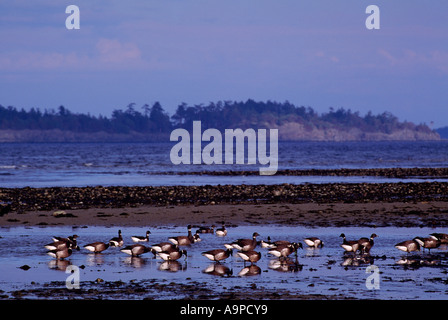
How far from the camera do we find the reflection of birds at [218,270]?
16062 mm

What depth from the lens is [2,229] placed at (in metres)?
23.9

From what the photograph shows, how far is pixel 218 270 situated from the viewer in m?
16.4

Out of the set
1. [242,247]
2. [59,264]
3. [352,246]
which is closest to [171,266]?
[242,247]

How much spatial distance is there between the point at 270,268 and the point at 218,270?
1381 mm

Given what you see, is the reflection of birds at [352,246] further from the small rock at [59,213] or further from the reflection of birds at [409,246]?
the small rock at [59,213]

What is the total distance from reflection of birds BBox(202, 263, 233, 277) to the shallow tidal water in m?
0.10

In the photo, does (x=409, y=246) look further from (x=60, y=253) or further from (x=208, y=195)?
(x=208, y=195)

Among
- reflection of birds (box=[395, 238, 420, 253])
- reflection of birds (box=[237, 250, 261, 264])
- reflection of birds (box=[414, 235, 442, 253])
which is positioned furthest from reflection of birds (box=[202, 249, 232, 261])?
reflection of birds (box=[414, 235, 442, 253])

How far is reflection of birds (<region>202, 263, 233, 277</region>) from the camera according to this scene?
52.7ft

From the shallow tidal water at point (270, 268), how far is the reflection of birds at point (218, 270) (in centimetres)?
10

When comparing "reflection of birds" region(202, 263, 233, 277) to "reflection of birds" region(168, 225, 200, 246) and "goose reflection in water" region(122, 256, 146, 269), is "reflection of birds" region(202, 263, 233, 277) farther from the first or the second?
"reflection of birds" region(168, 225, 200, 246)

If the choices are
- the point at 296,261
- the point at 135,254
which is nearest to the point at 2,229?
the point at 135,254
